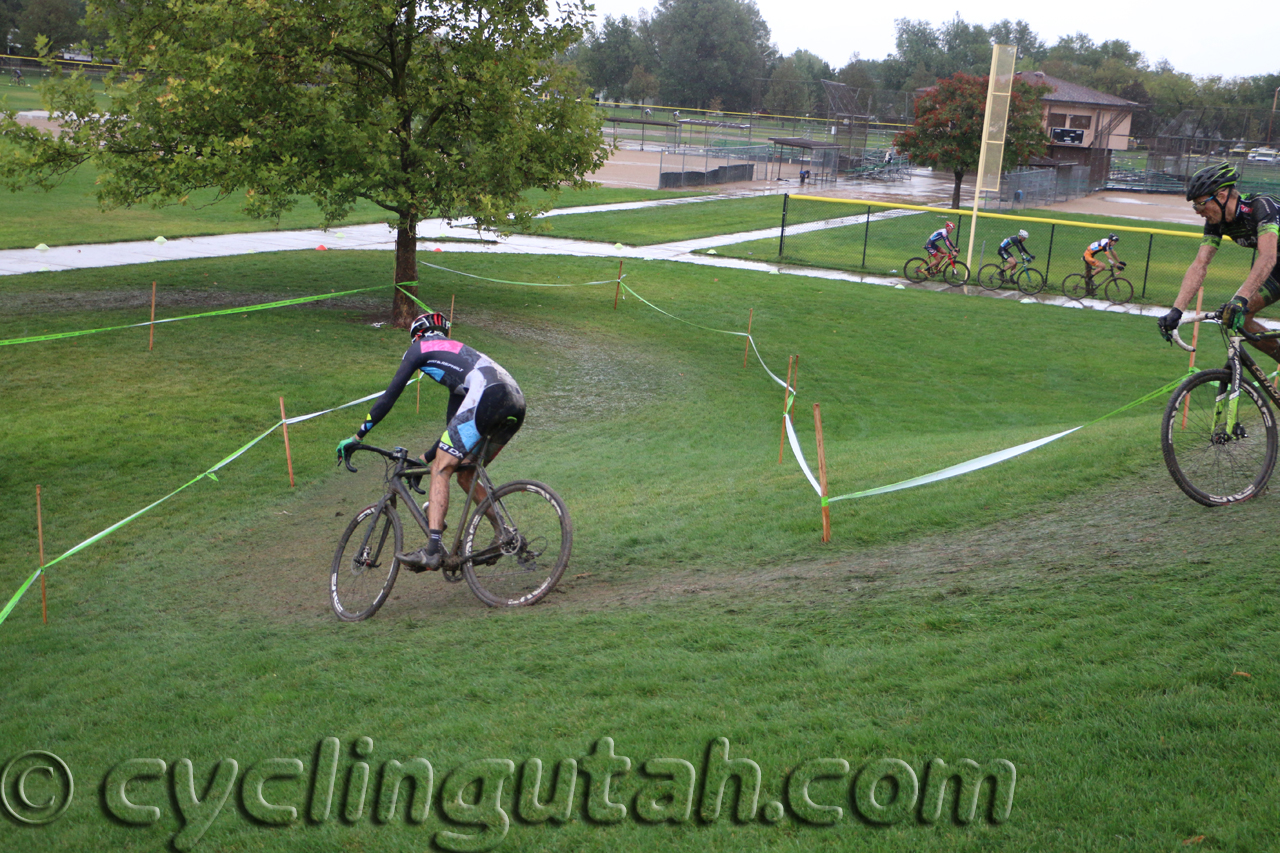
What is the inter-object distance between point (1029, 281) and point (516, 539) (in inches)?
891

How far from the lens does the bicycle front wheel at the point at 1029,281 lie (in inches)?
1021

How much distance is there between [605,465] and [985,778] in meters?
7.86

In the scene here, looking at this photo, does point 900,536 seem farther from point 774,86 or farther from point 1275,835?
point 774,86

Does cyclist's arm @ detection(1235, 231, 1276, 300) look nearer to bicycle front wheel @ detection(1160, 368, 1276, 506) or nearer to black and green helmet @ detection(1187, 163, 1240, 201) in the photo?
black and green helmet @ detection(1187, 163, 1240, 201)

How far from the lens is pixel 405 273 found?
19391 millimetres

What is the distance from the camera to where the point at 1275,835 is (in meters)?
3.49

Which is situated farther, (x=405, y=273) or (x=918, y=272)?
(x=918, y=272)

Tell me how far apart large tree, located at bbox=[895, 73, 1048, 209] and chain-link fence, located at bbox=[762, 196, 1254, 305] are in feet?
8.78

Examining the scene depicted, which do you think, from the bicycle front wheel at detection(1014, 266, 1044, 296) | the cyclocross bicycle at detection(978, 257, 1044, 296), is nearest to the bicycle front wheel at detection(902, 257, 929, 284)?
the cyclocross bicycle at detection(978, 257, 1044, 296)

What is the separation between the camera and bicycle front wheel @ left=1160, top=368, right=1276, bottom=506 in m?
6.94

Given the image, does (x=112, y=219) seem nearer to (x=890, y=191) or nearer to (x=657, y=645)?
(x=657, y=645)

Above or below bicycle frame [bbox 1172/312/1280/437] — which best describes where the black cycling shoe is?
below

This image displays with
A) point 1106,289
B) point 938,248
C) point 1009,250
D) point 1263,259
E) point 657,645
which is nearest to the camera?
point 657,645

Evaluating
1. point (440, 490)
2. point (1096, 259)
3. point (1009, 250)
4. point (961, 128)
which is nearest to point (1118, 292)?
point (1096, 259)
